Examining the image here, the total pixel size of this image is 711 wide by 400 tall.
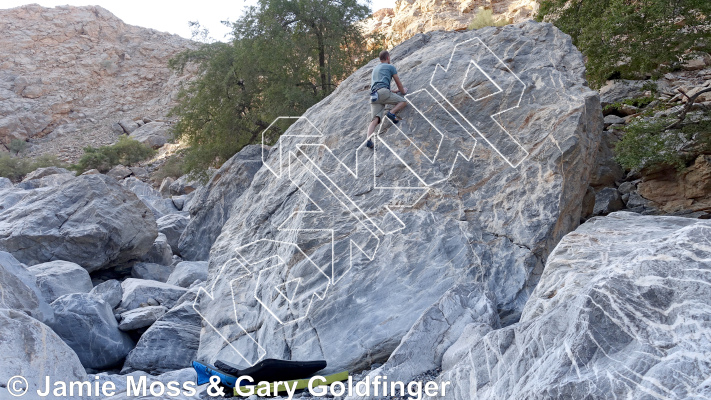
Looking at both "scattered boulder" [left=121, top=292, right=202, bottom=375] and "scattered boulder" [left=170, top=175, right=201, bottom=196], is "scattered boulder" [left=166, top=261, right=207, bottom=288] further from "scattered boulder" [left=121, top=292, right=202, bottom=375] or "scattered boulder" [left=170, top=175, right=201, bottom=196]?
"scattered boulder" [left=170, top=175, right=201, bottom=196]

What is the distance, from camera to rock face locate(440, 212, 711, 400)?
2.38 m

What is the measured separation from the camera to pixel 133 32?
44.3 m

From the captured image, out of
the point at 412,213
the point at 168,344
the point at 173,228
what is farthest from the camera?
the point at 173,228

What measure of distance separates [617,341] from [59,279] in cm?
699

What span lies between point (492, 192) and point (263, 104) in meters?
10.9

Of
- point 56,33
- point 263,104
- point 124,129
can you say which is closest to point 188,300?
point 263,104

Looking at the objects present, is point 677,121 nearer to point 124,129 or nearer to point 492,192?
point 492,192

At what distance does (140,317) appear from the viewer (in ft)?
21.5

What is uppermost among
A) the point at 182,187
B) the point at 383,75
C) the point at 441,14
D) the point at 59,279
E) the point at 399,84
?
the point at 441,14

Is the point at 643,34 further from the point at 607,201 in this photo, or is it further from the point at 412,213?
the point at 412,213

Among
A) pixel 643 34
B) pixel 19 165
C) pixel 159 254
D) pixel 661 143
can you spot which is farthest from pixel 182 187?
pixel 661 143

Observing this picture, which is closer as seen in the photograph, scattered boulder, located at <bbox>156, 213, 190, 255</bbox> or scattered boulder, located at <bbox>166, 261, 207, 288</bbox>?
scattered boulder, located at <bbox>166, 261, 207, 288</bbox>

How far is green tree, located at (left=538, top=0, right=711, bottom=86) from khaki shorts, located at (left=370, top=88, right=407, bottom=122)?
4.32 m

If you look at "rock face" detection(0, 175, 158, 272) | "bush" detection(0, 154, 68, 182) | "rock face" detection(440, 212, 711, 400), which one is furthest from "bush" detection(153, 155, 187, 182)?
"rock face" detection(440, 212, 711, 400)
